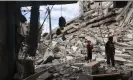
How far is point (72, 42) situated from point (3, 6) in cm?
947

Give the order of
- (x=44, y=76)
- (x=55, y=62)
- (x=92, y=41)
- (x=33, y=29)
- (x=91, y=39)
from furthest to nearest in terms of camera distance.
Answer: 1. (x=91, y=39)
2. (x=92, y=41)
3. (x=55, y=62)
4. (x=33, y=29)
5. (x=44, y=76)

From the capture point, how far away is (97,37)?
18.5 metres

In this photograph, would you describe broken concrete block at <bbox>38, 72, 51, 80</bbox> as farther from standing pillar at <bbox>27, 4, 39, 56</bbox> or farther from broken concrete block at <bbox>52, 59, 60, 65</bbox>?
broken concrete block at <bbox>52, 59, 60, 65</bbox>

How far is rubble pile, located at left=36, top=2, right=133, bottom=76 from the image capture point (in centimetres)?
1469

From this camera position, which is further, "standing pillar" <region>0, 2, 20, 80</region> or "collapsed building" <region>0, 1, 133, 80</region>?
"collapsed building" <region>0, 1, 133, 80</region>

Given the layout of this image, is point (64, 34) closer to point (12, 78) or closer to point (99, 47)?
point (99, 47)

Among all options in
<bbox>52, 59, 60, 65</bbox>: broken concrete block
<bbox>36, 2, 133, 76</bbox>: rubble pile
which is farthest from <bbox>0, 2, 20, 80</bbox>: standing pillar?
<bbox>52, 59, 60, 65</bbox>: broken concrete block

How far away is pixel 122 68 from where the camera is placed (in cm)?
1219

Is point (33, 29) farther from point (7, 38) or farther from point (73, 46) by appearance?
point (73, 46)

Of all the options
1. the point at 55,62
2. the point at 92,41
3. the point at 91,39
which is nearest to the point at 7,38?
the point at 55,62

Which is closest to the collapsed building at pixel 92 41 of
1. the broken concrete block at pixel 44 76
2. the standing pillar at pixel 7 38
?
the broken concrete block at pixel 44 76

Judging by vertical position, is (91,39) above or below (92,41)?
above

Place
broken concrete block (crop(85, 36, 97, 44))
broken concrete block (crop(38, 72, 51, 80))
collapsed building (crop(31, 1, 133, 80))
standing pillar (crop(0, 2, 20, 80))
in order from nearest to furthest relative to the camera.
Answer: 1. standing pillar (crop(0, 2, 20, 80))
2. broken concrete block (crop(38, 72, 51, 80))
3. collapsed building (crop(31, 1, 133, 80))
4. broken concrete block (crop(85, 36, 97, 44))

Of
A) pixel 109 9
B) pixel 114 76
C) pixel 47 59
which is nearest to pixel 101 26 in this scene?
pixel 109 9
